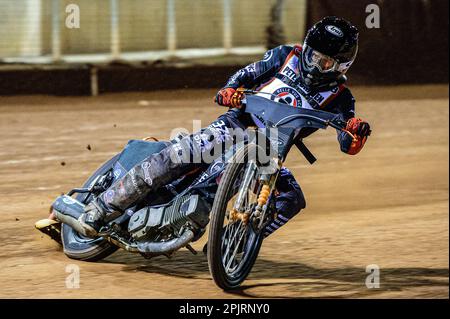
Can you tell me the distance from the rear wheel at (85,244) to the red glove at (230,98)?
48.4 inches

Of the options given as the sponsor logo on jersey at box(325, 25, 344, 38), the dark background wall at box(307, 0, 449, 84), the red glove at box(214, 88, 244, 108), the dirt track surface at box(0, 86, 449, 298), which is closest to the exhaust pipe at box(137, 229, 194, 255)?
the dirt track surface at box(0, 86, 449, 298)

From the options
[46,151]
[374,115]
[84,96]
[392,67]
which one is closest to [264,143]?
[46,151]

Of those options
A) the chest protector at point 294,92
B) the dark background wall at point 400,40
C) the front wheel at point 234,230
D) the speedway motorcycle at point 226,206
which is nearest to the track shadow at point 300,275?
the front wheel at point 234,230

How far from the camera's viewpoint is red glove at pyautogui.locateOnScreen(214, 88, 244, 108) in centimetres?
674

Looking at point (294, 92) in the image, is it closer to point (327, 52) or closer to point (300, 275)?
point (327, 52)

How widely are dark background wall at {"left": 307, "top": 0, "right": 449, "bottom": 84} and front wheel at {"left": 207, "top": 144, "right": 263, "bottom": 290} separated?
45.8ft

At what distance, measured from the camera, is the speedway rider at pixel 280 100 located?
6.87 m

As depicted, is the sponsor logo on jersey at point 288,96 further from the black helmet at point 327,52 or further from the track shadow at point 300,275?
the track shadow at point 300,275

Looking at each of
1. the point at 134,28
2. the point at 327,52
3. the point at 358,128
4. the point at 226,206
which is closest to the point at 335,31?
the point at 327,52

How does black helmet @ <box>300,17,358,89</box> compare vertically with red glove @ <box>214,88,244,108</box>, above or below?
above

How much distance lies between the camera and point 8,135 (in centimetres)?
1405

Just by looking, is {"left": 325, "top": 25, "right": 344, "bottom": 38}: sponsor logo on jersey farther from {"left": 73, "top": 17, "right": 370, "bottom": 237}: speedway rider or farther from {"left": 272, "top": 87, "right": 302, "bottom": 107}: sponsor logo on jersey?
{"left": 272, "top": 87, "right": 302, "bottom": 107}: sponsor logo on jersey

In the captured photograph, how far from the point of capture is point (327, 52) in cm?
690

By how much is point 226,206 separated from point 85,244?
1573 millimetres
